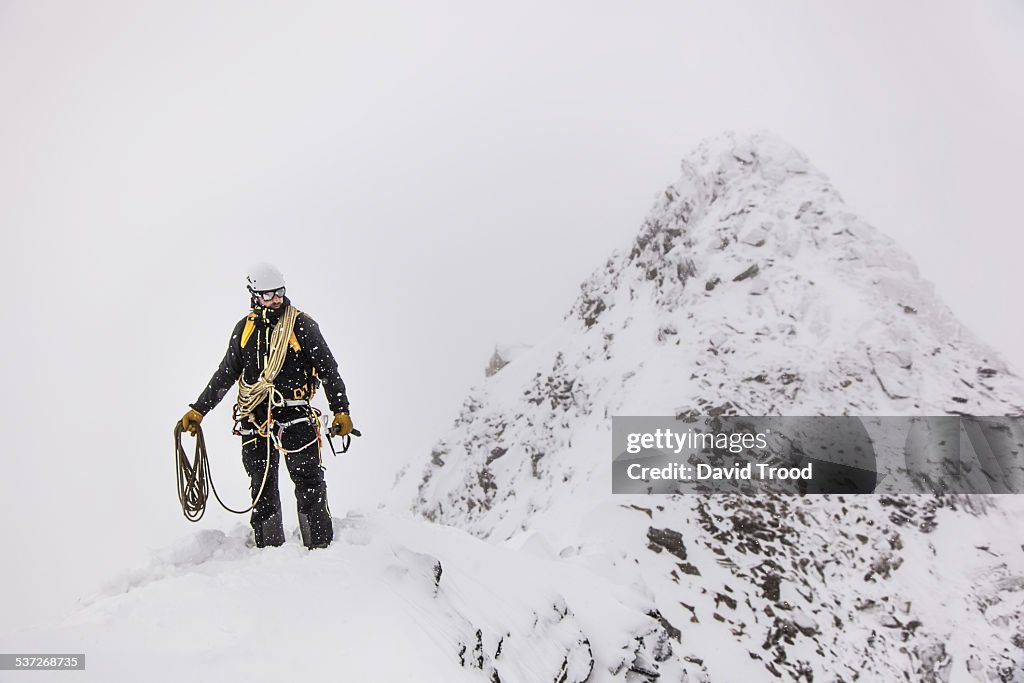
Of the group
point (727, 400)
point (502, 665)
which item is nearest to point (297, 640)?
point (502, 665)

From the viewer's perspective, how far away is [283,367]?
5.88 m

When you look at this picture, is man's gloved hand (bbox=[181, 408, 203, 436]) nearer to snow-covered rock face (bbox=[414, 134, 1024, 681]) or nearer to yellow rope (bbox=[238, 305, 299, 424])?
yellow rope (bbox=[238, 305, 299, 424])

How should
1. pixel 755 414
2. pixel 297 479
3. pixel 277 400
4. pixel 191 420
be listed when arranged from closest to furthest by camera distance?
pixel 191 420
pixel 277 400
pixel 297 479
pixel 755 414

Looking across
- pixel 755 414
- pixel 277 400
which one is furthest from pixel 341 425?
pixel 755 414

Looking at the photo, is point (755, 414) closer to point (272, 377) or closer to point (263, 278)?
point (272, 377)

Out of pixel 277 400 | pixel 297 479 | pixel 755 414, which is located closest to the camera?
pixel 277 400

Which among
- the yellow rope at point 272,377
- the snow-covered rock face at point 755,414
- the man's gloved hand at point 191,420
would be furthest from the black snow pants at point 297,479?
the snow-covered rock face at point 755,414

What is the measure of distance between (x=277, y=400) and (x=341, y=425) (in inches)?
26.6

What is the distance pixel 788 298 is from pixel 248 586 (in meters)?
20.3

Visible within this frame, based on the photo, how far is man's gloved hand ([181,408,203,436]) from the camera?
18.6ft

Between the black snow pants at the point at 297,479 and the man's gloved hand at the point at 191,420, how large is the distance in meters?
0.48

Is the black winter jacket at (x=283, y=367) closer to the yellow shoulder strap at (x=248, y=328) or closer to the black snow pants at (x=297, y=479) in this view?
the yellow shoulder strap at (x=248, y=328)

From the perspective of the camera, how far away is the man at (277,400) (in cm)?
582

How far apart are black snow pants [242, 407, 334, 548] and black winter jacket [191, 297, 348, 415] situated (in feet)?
0.97
